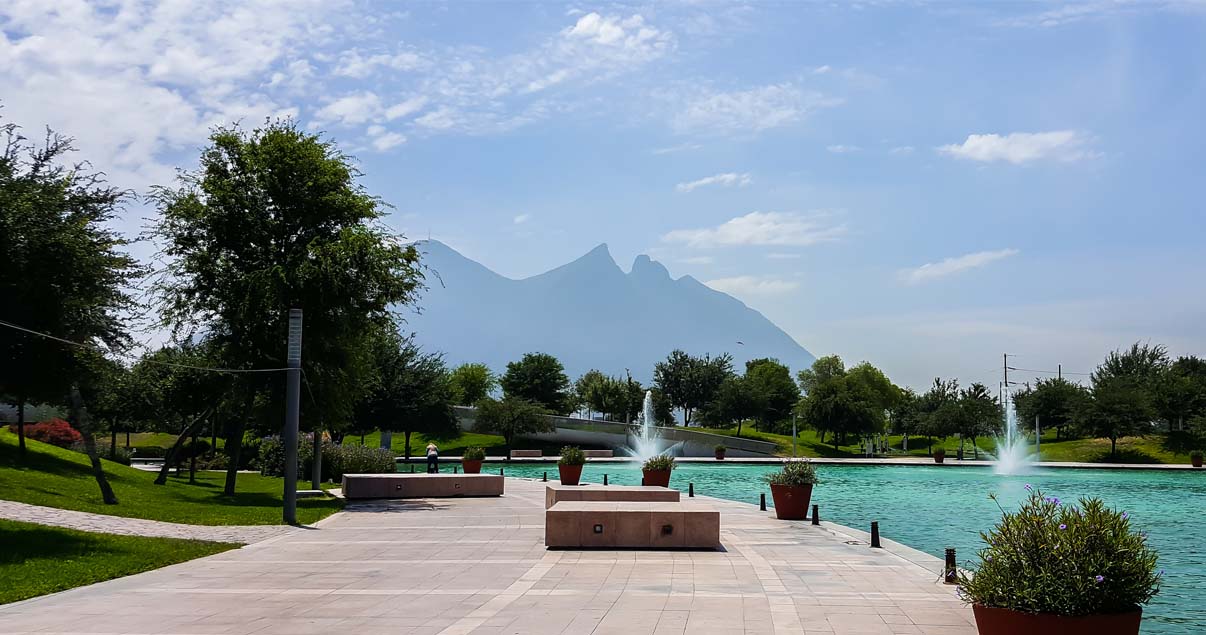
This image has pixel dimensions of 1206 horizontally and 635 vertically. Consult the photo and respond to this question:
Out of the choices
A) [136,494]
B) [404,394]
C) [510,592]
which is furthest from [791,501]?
[404,394]

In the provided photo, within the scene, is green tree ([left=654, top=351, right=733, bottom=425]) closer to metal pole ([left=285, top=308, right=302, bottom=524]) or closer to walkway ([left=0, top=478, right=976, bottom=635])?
metal pole ([left=285, top=308, right=302, bottom=524])

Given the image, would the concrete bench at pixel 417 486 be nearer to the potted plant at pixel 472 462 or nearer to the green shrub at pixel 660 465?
the green shrub at pixel 660 465

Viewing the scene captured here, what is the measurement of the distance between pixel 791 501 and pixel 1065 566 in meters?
15.5

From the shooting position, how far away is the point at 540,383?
333 feet

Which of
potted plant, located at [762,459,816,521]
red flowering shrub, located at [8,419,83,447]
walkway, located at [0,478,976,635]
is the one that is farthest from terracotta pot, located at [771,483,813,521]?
red flowering shrub, located at [8,419,83,447]

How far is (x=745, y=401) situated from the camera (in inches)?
3482

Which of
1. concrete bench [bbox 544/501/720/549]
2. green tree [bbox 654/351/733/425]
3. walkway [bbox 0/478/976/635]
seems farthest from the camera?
green tree [bbox 654/351/733/425]

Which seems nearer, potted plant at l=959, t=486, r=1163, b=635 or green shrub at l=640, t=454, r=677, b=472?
potted plant at l=959, t=486, r=1163, b=635

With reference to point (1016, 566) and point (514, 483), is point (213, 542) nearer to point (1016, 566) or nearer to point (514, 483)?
point (1016, 566)

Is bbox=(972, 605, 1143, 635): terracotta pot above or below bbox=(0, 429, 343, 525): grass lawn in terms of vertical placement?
above

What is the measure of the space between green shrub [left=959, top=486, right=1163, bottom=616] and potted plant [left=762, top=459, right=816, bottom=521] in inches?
577

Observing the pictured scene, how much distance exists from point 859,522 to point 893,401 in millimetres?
97782

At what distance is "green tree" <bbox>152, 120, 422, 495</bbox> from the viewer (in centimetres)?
2947

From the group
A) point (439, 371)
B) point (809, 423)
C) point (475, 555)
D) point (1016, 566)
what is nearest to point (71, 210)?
point (475, 555)
